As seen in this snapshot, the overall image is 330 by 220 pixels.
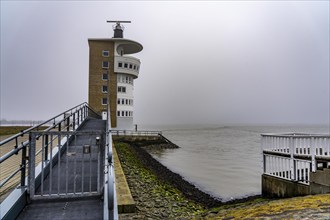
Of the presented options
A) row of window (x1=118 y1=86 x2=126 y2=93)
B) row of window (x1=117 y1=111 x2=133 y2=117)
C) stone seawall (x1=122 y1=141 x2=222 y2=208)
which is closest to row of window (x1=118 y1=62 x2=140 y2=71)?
row of window (x1=118 y1=86 x2=126 y2=93)

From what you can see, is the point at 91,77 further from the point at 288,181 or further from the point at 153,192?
the point at 288,181

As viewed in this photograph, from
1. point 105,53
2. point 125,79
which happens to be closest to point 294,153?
point 125,79

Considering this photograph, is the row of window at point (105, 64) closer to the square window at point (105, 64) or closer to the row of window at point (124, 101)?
the square window at point (105, 64)

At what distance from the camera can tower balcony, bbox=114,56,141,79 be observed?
3934 centimetres

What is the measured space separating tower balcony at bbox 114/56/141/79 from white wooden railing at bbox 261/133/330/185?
32631 mm

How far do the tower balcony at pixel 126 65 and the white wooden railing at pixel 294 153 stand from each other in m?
32.6

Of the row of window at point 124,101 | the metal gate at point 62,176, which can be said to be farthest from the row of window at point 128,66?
the metal gate at point 62,176

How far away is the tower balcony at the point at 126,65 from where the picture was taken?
129 ft

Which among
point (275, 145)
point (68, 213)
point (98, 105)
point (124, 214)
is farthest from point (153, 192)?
point (98, 105)

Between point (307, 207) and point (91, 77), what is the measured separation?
123ft

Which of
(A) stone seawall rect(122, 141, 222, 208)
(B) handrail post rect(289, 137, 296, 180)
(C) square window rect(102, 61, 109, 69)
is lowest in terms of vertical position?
(A) stone seawall rect(122, 141, 222, 208)

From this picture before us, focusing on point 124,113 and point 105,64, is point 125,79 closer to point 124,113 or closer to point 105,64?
point 105,64

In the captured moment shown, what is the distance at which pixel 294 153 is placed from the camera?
28.2ft

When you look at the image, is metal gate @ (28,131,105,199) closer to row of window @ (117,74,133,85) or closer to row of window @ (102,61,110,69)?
row of window @ (102,61,110,69)
